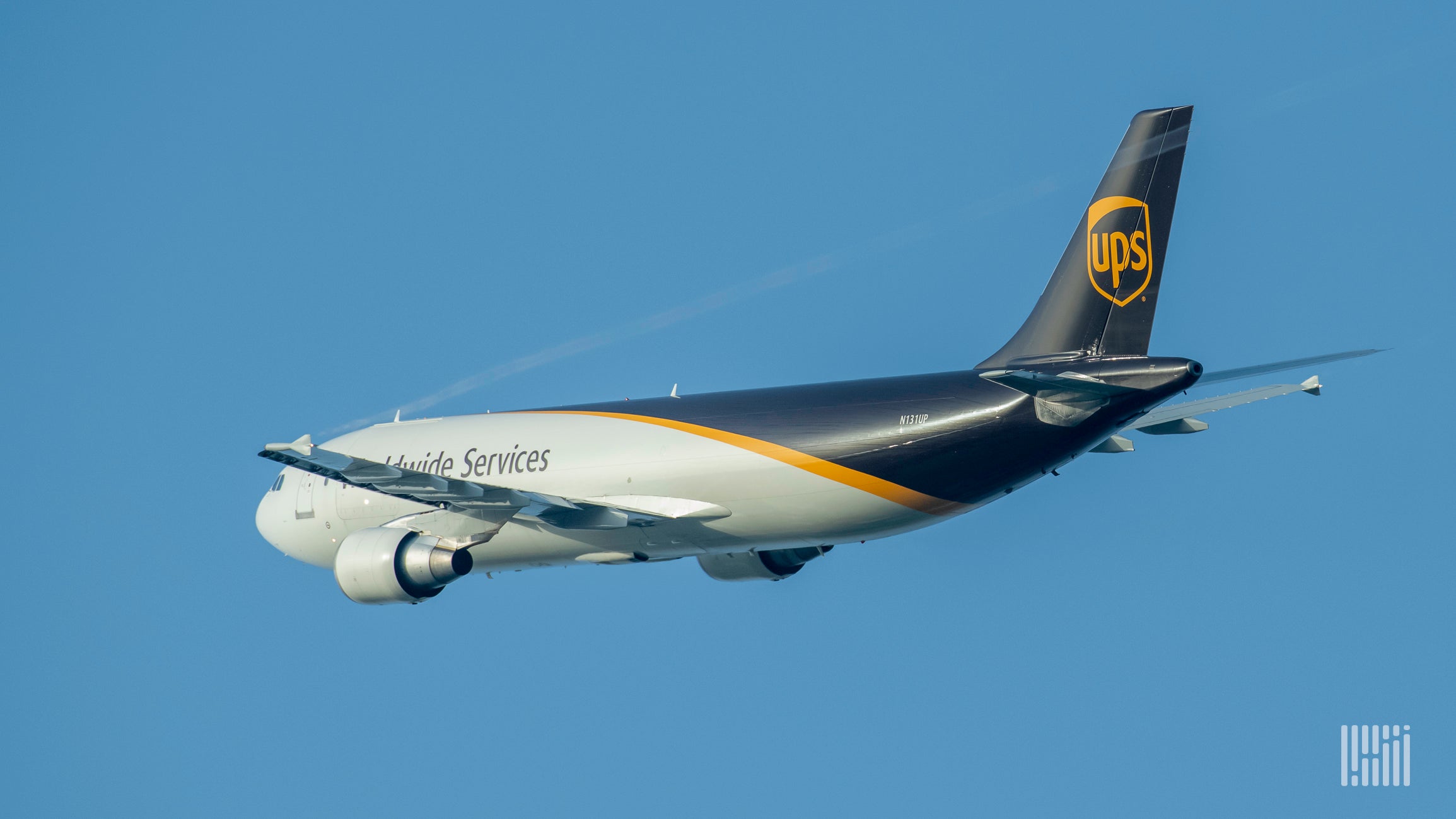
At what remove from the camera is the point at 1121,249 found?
29.6 metres

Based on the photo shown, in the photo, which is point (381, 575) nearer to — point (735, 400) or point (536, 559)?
point (536, 559)

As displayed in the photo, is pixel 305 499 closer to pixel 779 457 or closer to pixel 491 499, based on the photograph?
pixel 491 499

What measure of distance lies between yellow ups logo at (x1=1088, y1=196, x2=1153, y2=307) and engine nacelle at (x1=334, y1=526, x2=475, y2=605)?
561 inches

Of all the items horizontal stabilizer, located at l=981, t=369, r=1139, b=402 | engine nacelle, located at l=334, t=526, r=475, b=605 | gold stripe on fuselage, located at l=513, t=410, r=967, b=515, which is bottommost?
engine nacelle, located at l=334, t=526, r=475, b=605

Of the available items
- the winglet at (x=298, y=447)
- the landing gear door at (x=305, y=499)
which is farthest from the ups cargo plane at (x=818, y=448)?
the landing gear door at (x=305, y=499)

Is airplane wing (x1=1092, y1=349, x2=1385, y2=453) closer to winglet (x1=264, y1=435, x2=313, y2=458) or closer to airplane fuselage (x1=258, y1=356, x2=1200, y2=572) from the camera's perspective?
airplane fuselage (x1=258, y1=356, x2=1200, y2=572)

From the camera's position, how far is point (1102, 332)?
97.2 ft

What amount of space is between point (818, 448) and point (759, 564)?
7.08m

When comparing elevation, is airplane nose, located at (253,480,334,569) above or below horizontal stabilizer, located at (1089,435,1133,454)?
below

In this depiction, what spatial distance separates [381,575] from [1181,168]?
1792 cm

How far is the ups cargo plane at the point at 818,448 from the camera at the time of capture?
29156 mm

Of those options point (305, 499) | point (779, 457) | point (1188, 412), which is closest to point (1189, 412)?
point (1188, 412)

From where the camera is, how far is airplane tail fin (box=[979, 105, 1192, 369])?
29.4 meters

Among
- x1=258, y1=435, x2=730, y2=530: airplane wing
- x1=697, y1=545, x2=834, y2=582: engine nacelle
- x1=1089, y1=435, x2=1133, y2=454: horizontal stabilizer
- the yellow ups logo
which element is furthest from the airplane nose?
the yellow ups logo
